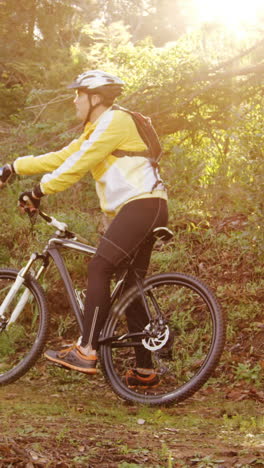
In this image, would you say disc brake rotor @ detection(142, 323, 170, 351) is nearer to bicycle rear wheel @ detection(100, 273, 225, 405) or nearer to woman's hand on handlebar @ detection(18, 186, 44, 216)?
bicycle rear wheel @ detection(100, 273, 225, 405)

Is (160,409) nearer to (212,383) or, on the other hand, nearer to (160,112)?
(212,383)

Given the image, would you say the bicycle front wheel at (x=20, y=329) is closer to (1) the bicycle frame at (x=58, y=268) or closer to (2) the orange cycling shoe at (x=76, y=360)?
(1) the bicycle frame at (x=58, y=268)

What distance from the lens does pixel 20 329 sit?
5902 mm

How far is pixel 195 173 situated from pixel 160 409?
4807 mm

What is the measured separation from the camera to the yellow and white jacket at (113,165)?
4555 millimetres

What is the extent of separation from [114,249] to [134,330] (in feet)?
2.42

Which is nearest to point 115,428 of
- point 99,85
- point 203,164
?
point 99,85

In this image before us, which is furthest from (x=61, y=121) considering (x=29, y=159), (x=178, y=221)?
(x=29, y=159)

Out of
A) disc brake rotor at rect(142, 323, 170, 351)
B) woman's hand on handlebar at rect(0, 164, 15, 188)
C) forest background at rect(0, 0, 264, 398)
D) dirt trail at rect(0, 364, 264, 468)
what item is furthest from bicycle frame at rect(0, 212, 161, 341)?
forest background at rect(0, 0, 264, 398)

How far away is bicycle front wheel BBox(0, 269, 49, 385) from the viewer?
16.6ft

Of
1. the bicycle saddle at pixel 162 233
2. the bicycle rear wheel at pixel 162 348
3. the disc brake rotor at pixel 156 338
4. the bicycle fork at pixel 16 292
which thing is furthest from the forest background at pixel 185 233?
the bicycle saddle at pixel 162 233

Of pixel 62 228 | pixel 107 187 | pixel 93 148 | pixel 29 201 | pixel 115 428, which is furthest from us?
pixel 62 228

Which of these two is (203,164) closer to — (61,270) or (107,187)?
(61,270)

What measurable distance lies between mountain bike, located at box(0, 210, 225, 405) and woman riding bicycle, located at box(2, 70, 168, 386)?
172mm
